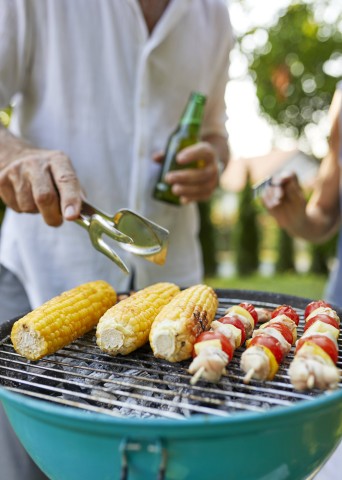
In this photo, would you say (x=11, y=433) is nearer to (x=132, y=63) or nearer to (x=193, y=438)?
(x=193, y=438)

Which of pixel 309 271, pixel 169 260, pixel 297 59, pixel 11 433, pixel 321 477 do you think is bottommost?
pixel 309 271

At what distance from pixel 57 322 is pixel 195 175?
1.09m

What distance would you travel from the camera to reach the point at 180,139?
8.07 feet

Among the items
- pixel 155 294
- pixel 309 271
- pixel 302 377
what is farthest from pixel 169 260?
pixel 309 271

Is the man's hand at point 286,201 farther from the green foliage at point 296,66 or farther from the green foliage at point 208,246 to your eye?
the green foliage at point 296,66

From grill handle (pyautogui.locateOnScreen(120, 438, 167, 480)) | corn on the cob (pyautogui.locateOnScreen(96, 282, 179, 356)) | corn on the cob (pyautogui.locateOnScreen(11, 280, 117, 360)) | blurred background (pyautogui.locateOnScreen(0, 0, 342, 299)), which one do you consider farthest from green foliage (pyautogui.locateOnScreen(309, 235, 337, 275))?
grill handle (pyautogui.locateOnScreen(120, 438, 167, 480))

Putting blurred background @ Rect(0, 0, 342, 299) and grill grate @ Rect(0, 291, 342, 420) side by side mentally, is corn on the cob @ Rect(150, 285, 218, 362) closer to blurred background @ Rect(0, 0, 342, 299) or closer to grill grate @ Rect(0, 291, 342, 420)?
grill grate @ Rect(0, 291, 342, 420)

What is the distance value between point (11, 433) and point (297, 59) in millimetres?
11520

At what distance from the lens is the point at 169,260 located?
102 inches

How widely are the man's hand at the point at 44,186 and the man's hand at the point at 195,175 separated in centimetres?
67

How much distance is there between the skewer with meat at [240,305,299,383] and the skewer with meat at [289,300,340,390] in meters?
0.05

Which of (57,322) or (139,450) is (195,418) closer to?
(139,450)

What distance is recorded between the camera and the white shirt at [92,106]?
7.30 ft

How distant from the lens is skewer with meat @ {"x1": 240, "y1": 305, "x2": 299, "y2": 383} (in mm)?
1193
